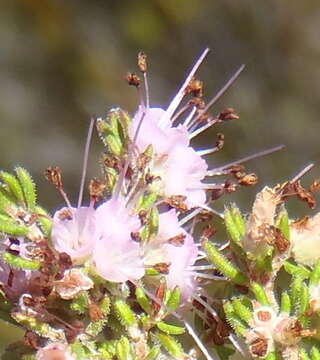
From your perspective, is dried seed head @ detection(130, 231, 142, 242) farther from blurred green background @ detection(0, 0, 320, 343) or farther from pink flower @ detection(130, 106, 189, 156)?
blurred green background @ detection(0, 0, 320, 343)

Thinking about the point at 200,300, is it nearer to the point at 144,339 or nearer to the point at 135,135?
the point at 144,339

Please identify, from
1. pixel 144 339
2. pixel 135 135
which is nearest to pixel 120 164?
pixel 135 135

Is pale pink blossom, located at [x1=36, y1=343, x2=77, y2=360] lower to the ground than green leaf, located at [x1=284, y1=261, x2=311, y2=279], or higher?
lower

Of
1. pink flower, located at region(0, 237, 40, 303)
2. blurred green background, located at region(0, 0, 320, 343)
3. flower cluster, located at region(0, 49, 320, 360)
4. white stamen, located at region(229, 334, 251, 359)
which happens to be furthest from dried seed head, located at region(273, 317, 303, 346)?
blurred green background, located at region(0, 0, 320, 343)

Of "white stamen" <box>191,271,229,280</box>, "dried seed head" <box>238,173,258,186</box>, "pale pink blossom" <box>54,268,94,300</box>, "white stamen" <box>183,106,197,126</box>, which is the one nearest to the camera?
"pale pink blossom" <box>54,268,94,300</box>

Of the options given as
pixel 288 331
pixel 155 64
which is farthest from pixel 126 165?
pixel 155 64

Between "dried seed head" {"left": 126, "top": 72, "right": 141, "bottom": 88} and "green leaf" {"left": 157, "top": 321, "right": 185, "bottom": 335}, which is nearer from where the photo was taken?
"green leaf" {"left": 157, "top": 321, "right": 185, "bottom": 335}

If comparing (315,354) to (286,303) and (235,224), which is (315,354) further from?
(235,224)

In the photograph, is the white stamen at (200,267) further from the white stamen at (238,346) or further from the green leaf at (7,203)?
the green leaf at (7,203)
